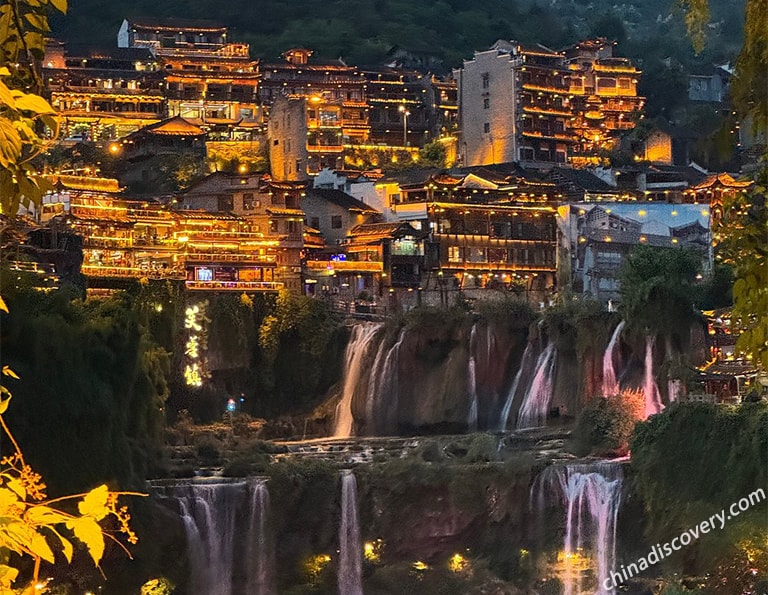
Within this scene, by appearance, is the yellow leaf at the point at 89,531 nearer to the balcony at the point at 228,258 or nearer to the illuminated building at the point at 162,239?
the illuminated building at the point at 162,239

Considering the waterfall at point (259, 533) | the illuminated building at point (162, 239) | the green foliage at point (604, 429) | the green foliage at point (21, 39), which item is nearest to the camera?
the green foliage at point (21, 39)

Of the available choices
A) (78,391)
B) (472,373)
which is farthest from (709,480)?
(472,373)

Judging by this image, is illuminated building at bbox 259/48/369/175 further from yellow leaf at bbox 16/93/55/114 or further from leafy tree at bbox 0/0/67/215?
yellow leaf at bbox 16/93/55/114

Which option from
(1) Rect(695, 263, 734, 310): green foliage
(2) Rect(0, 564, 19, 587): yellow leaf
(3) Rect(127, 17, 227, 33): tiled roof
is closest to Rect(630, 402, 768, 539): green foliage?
(1) Rect(695, 263, 734, 310): green foliage

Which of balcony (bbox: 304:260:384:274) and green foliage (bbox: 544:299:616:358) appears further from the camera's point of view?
balcony (bbox: 304:260:384:274)

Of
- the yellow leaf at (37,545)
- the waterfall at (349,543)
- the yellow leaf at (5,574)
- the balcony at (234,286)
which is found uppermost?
the balcony at (234,286)

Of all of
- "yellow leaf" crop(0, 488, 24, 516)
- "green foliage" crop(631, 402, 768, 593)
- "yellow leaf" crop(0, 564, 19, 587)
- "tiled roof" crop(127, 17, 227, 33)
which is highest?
"tiled roof" crop(127, 17, 227, 33)

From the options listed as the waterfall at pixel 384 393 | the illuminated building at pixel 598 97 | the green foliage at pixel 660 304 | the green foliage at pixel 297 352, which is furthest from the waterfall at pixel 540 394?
the illuminated building at pixel 598 97

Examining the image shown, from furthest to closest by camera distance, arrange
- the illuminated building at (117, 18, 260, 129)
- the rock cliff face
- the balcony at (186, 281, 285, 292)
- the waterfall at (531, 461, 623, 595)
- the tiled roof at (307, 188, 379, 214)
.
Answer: the illuminated building at (117, 18, 260, 129)
the tiled roof at (307, 188, 379, 214)
the balcony at (186, 281, 285, 292)
the rock cliff face
the waterfall at (531, 461, 623, 595)
